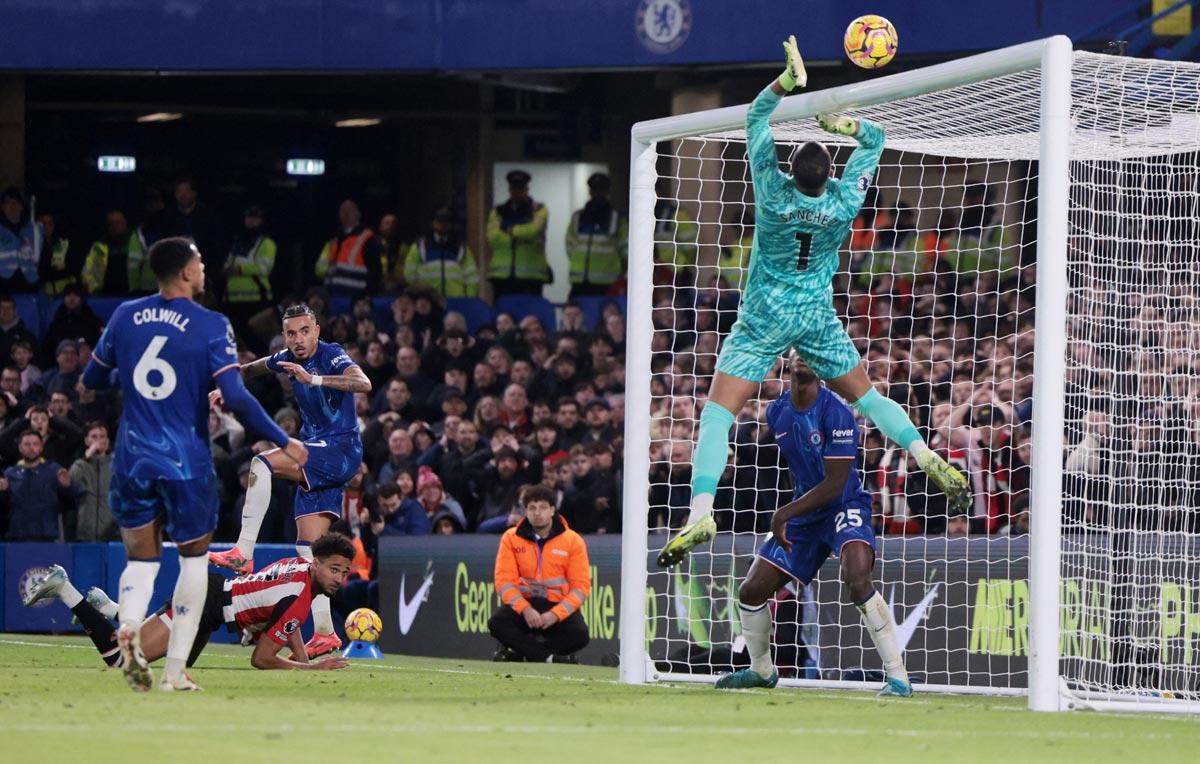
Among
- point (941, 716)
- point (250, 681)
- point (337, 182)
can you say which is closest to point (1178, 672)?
point (941, 716)

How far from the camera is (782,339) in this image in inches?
376

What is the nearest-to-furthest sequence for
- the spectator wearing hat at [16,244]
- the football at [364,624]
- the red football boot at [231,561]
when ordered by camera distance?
the red football boot at [231,561] < the football at [364,624] < the spectator wearing hat at [16,244]

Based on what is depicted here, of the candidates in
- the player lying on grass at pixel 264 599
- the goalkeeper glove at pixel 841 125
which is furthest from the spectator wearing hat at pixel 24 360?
the goalkeeper glove at pixel 841 125

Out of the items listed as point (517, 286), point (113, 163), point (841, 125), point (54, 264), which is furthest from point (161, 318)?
point (113, 163)

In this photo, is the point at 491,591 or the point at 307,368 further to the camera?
the point at 491,591

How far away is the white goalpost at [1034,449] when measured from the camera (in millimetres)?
9305

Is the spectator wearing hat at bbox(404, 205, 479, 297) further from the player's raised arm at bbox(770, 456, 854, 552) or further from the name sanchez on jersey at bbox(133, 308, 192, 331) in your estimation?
the name sanchez on jersey at bbox(133, 308, 192, 331)

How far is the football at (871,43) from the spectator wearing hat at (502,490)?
304 inches

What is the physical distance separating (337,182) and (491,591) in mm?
12771

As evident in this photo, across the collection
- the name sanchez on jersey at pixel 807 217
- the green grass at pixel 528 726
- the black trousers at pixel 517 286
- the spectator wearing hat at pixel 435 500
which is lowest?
the green grass at pixel 528 726

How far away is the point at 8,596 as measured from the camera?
18266mm

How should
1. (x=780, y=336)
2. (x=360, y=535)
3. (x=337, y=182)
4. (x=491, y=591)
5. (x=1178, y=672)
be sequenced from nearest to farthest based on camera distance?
(x=780, y=336) → (x=1178, y=672) → (x=491, y=591) → (x=360, y=535) → (x=337, y=182)

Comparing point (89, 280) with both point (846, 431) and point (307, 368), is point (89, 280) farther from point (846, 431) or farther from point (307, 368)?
point (846, 431)

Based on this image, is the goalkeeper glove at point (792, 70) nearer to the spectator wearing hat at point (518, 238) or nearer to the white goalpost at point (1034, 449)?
the white goalpost at point (1034, 449)
